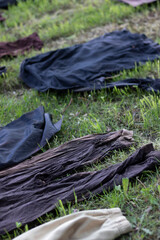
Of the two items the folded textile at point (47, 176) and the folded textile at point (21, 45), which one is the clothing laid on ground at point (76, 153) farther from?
→ the folded textile at point (21, 45)

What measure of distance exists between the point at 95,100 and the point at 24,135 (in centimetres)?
96

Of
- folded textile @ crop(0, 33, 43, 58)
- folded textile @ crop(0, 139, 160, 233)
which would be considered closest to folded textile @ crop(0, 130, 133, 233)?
folded textile @ crop(0, 139, 160, 233)

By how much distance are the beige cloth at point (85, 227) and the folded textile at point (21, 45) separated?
3232 mm

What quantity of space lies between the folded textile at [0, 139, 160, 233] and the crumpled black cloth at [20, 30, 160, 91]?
1350 mm

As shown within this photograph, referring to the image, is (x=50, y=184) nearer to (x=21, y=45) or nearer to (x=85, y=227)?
(x=85, y=227)

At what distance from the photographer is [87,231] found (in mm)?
1643

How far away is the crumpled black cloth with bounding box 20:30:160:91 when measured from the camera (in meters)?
3.43

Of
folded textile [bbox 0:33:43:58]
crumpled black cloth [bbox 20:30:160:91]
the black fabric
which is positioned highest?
the black fabric

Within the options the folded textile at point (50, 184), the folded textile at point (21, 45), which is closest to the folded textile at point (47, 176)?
the folded textile at point (50, 184)

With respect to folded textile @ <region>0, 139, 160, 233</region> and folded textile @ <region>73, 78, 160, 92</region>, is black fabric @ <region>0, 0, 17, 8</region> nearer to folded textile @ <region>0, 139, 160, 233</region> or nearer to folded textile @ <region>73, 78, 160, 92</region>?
folded textile @ <region>73, 78, 160, 92</region>

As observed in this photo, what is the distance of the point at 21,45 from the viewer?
468 centimetres

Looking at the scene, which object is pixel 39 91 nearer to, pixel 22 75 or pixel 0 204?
pixel 22 75

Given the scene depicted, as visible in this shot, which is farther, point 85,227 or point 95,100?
point 95,100

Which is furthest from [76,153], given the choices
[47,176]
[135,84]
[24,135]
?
[135,84]
